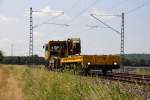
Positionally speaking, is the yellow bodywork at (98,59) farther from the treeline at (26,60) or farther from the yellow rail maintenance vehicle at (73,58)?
the treeline at (26,60)

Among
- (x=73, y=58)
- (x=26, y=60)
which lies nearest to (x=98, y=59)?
(x=73, y=58)

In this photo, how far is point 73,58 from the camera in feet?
119

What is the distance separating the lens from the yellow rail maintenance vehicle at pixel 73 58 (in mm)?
33312

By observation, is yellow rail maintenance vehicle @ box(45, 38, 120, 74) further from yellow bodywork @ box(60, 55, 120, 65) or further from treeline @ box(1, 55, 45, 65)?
treeline @ box(1, 55, 45, 65)

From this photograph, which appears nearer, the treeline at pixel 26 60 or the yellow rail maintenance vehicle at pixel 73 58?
the yellow rail maintenance vehicle at pixel 73 58

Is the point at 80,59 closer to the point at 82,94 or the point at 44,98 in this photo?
the point at 44,98

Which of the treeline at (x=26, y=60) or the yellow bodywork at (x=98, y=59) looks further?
the treeline at (x=26, y=60)

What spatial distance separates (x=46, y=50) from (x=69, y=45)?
3341 mm

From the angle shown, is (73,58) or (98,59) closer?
(98,59)

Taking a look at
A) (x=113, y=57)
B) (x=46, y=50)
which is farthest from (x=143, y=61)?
(x=113, y=57)

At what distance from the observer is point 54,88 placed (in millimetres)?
15688

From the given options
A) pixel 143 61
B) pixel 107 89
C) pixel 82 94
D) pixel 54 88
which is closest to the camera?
pixel 107 89

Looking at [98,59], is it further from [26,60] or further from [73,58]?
[26,60]

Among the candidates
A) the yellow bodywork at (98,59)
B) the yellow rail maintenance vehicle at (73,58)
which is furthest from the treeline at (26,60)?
the yellow bodywork at (98,59)
